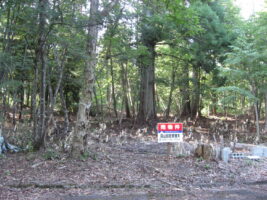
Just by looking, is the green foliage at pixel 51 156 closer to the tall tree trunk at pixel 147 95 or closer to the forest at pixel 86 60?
the forest at pixel 86 60

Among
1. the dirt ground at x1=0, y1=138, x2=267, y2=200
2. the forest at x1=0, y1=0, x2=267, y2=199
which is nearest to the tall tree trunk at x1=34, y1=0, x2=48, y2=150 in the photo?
the forest at x1=0, y1=0, x2=267, y2=199

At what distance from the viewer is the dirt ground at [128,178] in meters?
4.25

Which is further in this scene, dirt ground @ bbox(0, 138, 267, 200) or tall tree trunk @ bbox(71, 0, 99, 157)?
tall tree trunk @ bbox(71, 0, 99, 157)

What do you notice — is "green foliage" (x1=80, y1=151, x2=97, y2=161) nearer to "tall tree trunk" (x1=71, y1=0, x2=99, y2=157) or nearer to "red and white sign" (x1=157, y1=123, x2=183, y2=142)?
"tall tree trunk" (x1=71, y1=0, x2=99, y2=157)

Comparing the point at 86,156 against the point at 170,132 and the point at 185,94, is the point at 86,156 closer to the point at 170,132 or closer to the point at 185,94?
the point at 170,132

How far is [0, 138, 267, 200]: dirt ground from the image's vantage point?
14.0ft

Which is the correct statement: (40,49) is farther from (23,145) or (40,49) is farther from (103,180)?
(103,180)

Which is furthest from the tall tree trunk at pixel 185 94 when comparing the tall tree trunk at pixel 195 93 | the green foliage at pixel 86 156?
the green foliage at pixel 86 156

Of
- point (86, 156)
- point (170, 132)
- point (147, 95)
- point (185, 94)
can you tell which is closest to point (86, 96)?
point (86, 156)

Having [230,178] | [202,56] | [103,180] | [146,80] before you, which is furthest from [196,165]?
[146,80]

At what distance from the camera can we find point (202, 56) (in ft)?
41.1

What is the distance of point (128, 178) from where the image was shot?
503cm

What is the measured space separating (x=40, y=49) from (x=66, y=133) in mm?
2981

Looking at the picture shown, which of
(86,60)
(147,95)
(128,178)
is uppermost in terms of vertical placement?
(86,60)
